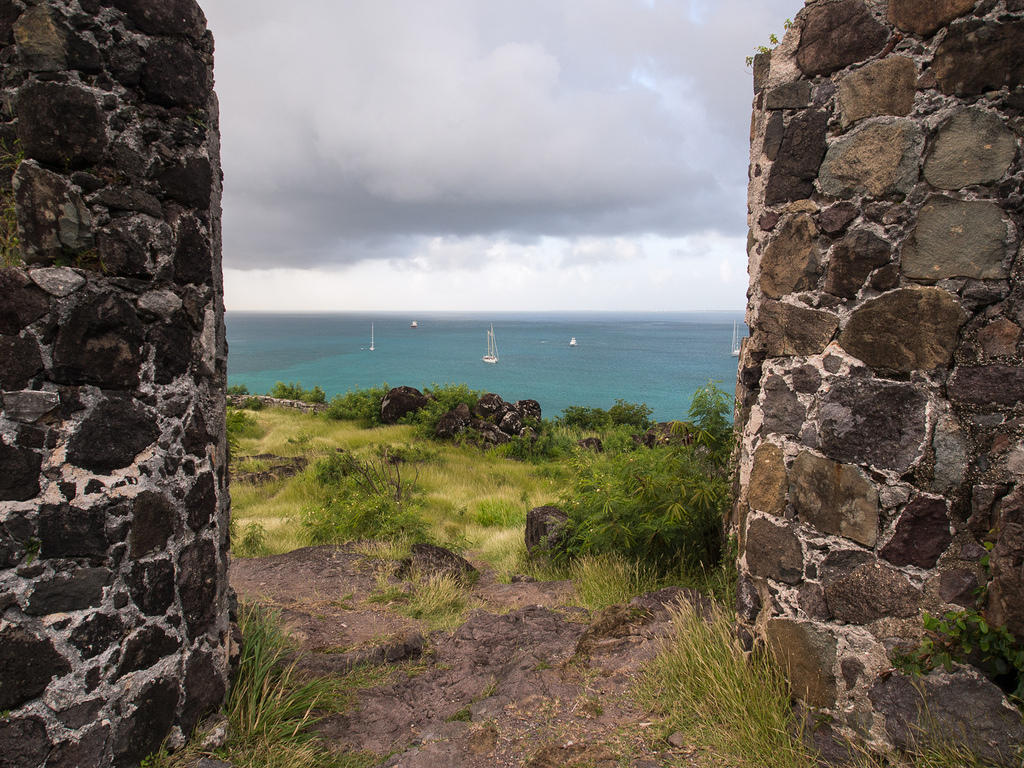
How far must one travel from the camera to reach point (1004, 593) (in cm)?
243

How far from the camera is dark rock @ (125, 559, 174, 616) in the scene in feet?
8.65

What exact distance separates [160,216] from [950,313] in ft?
11.5

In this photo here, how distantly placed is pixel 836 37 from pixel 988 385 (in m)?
1.74

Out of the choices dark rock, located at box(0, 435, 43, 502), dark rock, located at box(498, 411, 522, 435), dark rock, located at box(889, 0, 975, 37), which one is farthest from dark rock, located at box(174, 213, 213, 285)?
dark rock, located at box(498, 411, 522, 435)

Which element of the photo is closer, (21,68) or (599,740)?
(21,68)

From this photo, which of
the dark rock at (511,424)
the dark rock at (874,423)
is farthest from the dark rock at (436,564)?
the dark rock at (511,424)

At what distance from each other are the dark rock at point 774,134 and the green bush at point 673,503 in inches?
102

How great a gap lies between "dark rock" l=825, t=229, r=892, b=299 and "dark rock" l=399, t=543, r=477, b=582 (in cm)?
466

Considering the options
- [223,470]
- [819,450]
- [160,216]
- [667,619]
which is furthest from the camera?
[667,619]

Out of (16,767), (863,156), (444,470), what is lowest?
(444,470)

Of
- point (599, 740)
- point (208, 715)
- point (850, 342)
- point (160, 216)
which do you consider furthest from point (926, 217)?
point (208, 715)

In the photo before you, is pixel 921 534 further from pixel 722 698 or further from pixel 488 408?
pixel 488 408

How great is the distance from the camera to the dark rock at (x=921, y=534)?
2.64 meters

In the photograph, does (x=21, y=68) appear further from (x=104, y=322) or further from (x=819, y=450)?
(x=819, y=450)
